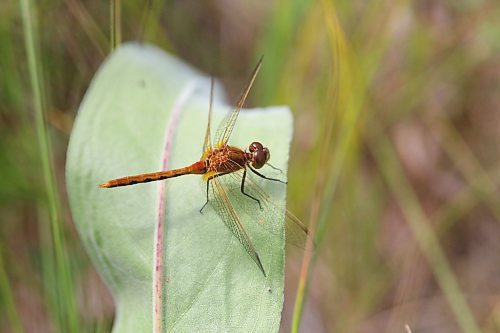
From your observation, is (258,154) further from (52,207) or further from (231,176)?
(52,207)

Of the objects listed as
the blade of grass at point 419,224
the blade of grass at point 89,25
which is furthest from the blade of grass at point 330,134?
the blade of grass at point 89,25

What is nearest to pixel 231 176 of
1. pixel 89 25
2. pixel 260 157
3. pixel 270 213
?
pixel 260 157

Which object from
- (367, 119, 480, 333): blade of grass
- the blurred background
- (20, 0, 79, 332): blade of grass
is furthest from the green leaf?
(367, 119, 480, 333): blade of grass

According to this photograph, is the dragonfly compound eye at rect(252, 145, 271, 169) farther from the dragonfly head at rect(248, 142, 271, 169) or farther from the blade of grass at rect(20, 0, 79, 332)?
the blade of grass at rect(20, 0, 79, 332)

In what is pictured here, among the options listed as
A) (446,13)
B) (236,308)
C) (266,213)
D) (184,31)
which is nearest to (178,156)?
(266,213)

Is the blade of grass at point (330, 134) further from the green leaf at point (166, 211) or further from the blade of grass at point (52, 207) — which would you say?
the blade of grass at point (52, 207)

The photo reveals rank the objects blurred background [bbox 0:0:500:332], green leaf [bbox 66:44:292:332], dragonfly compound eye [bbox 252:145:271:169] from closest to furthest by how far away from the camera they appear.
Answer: green leaf [bbox 66:44:292:332], dragonfly compound eye [bbox 252:145:271:169], blurred background [bbox 0:0:500:332]

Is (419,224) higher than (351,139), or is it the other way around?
(351,139)
